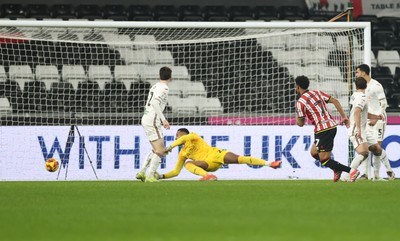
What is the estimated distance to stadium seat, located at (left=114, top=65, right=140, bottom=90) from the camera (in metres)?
18.2

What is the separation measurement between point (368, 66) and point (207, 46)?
4492 mm

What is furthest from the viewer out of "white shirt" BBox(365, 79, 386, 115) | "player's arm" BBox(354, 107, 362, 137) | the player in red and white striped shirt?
"white shirt" BBox(365, 79, 386, 115)

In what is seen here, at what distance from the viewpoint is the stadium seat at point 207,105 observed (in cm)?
1770

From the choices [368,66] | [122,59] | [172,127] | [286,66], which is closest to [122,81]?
[122,59]

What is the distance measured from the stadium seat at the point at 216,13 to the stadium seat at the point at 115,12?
1974 mm

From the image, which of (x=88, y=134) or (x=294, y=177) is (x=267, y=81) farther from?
(x=88, y=134)

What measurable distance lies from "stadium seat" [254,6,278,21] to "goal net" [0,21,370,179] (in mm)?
3441

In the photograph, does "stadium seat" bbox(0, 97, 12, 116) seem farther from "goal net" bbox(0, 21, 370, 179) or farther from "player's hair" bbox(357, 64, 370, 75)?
"player's hair" bbox(357, 64, 370, 75)

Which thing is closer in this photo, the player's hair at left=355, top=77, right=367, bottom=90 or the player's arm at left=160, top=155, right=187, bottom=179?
the player's hair at left=355, top=77, right=367, bottom=90

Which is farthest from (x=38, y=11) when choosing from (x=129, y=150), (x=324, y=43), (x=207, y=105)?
(x=324, y=43)

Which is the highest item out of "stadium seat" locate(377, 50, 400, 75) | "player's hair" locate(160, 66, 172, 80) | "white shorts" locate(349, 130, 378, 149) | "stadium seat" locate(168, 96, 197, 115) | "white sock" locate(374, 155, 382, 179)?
"player's hair" locate(160, 66, 172, 80)

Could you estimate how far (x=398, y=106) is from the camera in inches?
788

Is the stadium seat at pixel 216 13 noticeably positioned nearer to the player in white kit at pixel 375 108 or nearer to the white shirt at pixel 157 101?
the player in white kit at pixel 375 108

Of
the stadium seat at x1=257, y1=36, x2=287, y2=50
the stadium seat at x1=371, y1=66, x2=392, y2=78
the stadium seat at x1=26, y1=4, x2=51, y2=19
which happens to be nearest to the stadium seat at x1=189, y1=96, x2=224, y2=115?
the stadium seat at x1=257, y1=36, x2=287, y2=50
